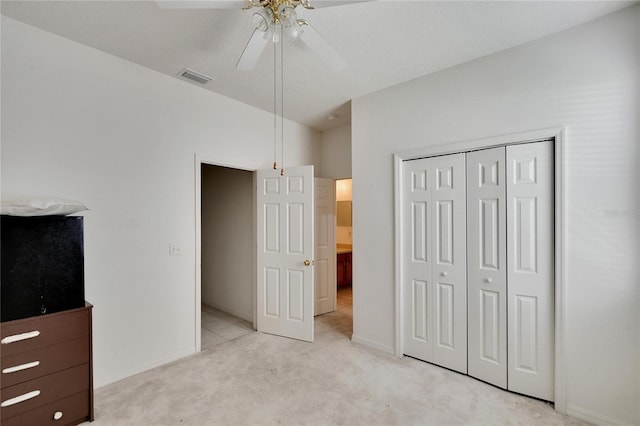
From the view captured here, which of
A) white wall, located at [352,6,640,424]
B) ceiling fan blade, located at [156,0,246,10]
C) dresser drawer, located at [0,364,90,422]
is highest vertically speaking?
ceiling fan blade, located at [156,0,246,10]

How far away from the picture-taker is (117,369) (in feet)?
8.20

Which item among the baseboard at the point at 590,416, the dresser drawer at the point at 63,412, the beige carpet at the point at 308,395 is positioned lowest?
the beige carpet at the point at 308,395

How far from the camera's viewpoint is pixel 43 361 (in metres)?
1.82

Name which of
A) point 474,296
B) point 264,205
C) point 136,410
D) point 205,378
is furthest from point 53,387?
point 474,296

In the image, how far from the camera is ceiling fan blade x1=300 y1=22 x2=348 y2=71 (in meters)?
1.59

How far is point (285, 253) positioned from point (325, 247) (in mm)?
1013

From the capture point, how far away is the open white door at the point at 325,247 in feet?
14.1

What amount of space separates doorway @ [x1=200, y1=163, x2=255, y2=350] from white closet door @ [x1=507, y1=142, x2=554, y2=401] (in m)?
2.89

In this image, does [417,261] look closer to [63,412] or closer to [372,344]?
[372,344]

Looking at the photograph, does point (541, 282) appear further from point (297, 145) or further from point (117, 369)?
point (117, 369)

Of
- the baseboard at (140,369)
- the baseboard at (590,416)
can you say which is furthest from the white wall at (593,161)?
the baseboard at (140,369)

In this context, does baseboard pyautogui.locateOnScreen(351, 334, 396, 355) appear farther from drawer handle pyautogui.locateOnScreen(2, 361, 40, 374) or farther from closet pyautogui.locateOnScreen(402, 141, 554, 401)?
drawer handle pyautogui.locateOnScreen(2, 361, 40, 374)

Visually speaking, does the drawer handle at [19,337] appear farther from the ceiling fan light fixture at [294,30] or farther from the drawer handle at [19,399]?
the ceiling fan light fixture at [294,30]

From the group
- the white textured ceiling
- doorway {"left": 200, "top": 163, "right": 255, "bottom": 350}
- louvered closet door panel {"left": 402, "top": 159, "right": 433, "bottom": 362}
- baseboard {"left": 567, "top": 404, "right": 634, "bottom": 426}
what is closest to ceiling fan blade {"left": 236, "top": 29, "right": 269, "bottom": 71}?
the white textured ceiling
